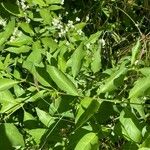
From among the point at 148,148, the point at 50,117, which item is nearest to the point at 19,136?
the point at 50,117

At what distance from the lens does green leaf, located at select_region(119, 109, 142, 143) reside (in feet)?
4.37

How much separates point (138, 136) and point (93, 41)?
0.90 metres

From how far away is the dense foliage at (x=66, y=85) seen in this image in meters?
1.37

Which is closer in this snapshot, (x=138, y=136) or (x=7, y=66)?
(x=138, y=136)

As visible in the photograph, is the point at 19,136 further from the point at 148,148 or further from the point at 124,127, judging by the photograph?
the point at 148,148

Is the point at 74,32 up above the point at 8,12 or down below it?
below

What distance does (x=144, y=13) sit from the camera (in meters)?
3.09

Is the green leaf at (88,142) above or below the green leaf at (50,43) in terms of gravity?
below

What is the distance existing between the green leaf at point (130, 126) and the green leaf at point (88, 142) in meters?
0.11

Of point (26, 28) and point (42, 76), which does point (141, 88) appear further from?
point (26, 28)

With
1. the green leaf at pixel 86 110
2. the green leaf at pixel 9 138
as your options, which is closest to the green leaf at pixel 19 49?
the green leaf at pixel 9 138

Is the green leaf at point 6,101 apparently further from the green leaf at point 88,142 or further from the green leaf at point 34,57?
the green leaf at point 88,142

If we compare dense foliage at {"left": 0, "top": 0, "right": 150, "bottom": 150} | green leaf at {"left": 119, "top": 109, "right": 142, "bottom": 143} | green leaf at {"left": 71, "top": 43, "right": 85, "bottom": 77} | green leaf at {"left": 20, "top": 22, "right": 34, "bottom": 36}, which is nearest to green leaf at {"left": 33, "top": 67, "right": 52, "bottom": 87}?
dense foliage at {"left": 0, "top": 0, "right": 150, "bottom": 150}

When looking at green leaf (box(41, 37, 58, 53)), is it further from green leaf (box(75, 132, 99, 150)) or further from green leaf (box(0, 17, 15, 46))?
green leaf (box(75, 132, 99, 150))
